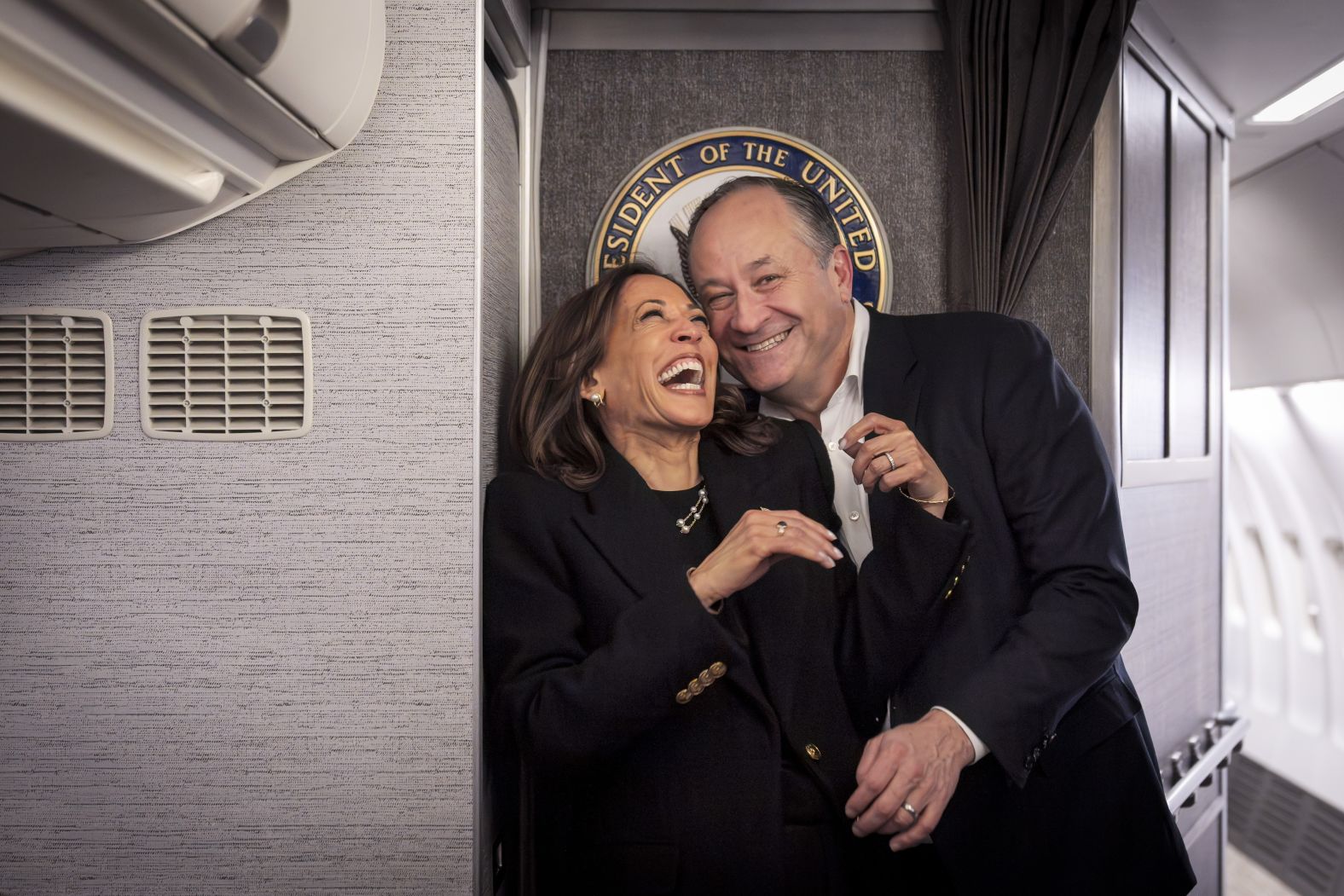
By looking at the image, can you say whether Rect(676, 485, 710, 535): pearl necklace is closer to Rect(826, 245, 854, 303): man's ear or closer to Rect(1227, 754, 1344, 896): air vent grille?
Rect(826, 245, 854, 303): man's ear

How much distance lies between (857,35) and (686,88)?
0.54 m

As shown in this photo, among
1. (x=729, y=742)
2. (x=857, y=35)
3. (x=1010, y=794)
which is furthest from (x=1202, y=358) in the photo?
(x=729, y=742)

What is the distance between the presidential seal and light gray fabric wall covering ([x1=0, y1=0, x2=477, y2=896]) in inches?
30.3

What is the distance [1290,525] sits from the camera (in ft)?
21.2

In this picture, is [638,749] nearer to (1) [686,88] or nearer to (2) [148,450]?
(2) [148,450]

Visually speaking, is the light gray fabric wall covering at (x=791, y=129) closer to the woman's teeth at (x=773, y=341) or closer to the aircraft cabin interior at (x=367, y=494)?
the aircraft cabin interior at (x=367, y=494)

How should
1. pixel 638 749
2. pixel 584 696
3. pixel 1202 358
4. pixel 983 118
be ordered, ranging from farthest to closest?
pixel 1202 358 < pixel 983 118 < pixel 638 749 < pixel 584 696

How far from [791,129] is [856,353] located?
781mm

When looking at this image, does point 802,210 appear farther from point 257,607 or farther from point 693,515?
point 257,607

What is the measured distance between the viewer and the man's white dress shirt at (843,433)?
6.55 feet

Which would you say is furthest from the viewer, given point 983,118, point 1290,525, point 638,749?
point 1290,525

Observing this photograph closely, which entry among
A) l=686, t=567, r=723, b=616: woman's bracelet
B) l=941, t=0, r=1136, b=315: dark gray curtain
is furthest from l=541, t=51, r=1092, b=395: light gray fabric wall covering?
l=686, t=567, r=723, b=616: woman's bracelet

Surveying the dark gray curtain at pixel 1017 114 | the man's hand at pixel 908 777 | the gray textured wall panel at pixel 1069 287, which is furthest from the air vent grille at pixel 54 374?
the gray textured wall panel at pixel 1069 287

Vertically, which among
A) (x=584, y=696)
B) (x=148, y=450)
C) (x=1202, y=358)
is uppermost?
(x=1202, y=358)
